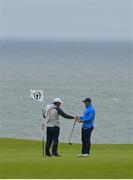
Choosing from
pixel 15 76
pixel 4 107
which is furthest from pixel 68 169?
pixel 15 76

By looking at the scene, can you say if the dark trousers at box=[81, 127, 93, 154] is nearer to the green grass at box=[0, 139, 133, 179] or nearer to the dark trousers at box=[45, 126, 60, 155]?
the green grass at box=[0, 139, 133, 179]

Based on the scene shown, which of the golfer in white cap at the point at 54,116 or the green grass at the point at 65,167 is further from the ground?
the golfer in white cap at the point at 54,116

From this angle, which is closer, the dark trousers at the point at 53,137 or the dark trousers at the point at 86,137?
the dark trousers at the point at 53,137

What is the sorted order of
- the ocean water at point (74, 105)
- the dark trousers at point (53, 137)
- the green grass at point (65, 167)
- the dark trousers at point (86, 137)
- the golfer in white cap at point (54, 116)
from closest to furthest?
the green grass at point (65, 167), the golfer in white cap at point (54, 116), the dark trousers at point (53, 137), the dark trousers at point (86, 137), the ocean water at point (74, 105)

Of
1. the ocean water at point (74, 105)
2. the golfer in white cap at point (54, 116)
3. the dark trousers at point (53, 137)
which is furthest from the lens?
the ocean water at point (74, 105)

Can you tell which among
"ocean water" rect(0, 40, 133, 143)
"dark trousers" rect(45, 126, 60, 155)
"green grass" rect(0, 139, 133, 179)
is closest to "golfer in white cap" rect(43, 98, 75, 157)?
"dark trousers" rect(45, 126, 60, 155)

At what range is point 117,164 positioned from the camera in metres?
23.5

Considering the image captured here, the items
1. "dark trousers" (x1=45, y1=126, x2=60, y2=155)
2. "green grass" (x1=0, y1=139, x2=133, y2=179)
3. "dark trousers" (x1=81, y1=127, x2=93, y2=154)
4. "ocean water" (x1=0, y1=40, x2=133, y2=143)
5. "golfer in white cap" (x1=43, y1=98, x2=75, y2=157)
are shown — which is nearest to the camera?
"green grass" (x1=0, y1=139, x2=133, y2=179)

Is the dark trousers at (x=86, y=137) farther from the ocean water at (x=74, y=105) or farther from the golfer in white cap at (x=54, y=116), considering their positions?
the ocean water at (x=74, y=105)

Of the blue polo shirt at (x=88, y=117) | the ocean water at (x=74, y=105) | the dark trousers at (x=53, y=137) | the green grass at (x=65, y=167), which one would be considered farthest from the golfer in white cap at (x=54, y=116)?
the ocean water at (x=74, y=105)

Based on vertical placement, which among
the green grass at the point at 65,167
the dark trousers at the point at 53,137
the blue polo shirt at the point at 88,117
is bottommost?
the green grass at the point at 65,167

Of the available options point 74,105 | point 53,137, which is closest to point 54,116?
point 53,137

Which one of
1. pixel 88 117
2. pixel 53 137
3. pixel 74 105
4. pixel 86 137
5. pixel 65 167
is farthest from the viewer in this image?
pixel 74 105

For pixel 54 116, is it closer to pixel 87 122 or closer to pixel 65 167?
pixel 87 122
